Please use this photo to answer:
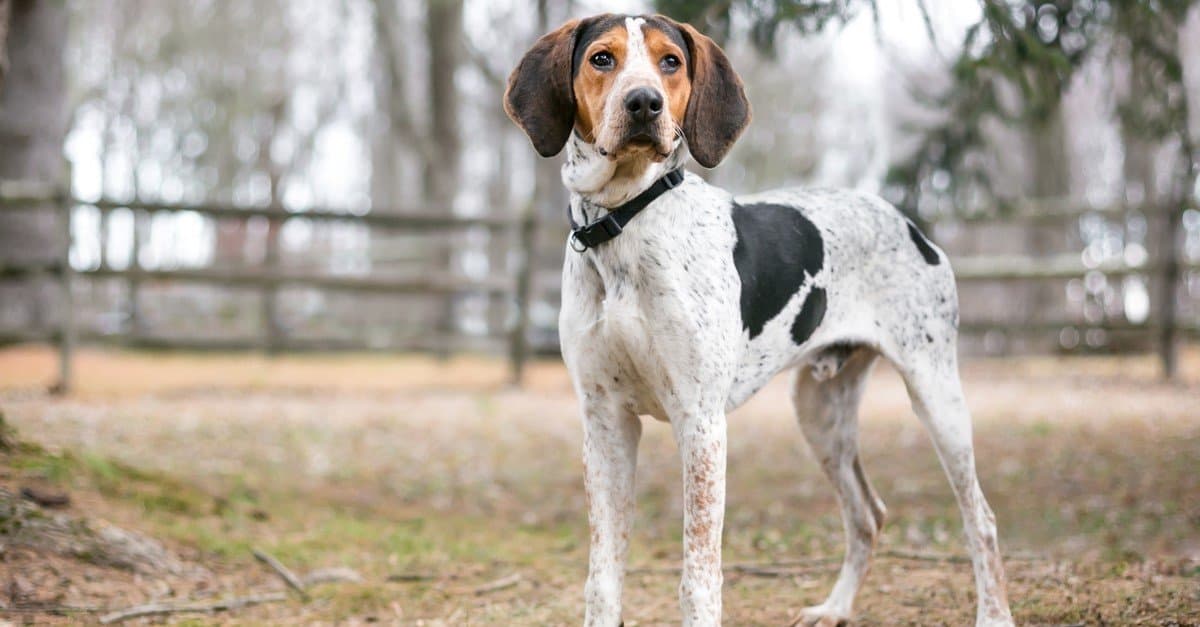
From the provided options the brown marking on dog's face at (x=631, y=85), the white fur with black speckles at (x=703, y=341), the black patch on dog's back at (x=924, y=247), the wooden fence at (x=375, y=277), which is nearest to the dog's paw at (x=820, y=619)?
the white fur with black speckles at (x=703, y=341)

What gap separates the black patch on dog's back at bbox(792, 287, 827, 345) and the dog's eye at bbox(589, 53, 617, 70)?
112cm

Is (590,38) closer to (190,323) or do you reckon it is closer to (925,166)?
(925,166)

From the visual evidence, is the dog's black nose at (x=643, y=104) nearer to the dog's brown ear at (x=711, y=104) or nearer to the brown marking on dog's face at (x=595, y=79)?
the brown marking on dog's face at (x=595, y=79)

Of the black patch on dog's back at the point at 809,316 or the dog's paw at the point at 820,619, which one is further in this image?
the dog's paw at the point at 820,619

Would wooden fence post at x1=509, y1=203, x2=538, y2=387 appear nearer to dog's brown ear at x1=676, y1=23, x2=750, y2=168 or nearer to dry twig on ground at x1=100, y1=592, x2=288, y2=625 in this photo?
dry twig on ground at x1=100, y1=592, x2=288, y2=625

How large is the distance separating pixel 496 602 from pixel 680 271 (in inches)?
73.4

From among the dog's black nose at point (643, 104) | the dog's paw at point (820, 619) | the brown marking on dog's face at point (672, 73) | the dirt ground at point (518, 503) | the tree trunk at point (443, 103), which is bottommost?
the dirt ground at point (518, 503)

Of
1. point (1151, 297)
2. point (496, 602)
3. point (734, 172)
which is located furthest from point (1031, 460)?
point (734, 172)

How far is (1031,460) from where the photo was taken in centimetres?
744

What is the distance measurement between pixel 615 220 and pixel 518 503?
371 cm

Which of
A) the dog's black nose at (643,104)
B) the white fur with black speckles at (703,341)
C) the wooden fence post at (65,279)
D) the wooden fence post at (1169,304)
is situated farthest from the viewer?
the wooden fence post at (1169,304)

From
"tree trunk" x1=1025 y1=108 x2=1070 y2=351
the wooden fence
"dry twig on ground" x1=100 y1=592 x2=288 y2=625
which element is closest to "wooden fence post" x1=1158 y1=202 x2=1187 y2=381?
the wooden fence

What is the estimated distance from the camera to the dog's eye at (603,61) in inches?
122

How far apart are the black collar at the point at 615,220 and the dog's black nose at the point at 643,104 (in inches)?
12.8
